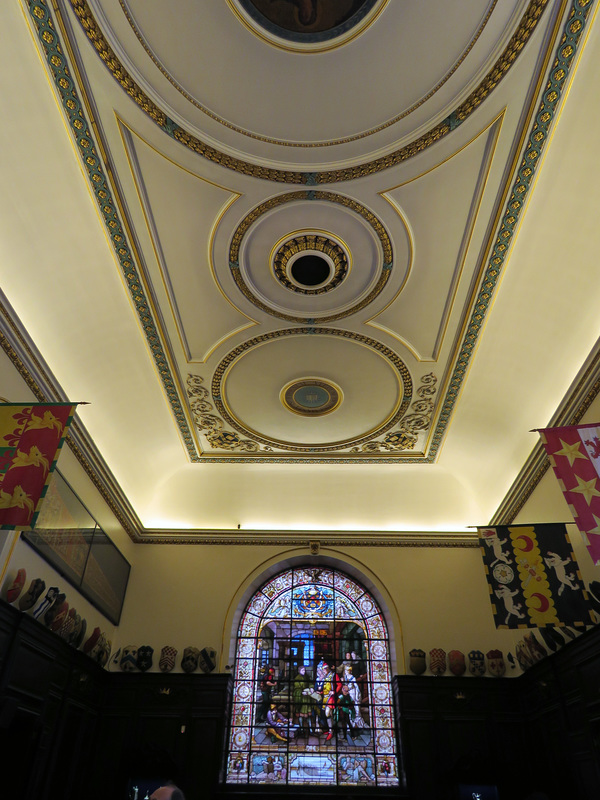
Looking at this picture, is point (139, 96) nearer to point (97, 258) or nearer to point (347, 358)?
point (97, 258)

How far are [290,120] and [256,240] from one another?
1.83m

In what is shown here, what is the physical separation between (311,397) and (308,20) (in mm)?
6613

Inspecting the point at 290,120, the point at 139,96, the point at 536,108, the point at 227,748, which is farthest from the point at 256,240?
the point at 227,748

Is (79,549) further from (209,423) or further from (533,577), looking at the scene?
(533,577)

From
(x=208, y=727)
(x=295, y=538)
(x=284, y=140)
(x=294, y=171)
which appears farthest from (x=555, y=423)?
(x=208, y=727)

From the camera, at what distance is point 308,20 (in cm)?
593

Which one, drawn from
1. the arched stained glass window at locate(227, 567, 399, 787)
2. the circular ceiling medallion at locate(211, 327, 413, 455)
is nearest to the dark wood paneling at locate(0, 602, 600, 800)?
the arched stained glass window at locate(227, 567, 399, 787)

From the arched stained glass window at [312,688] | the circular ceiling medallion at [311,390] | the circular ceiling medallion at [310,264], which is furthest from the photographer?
the arched stained glass window at [312,688]

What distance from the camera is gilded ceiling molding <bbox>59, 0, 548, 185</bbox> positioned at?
572 cm

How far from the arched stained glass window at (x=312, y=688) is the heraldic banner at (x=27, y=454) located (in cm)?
768

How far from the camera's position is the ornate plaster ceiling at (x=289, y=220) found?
19.7 feet

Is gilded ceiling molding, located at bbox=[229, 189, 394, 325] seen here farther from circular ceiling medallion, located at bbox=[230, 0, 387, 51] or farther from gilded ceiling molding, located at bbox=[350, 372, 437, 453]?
gilded ceiling molding, located at bbox=[350, 372, 437, 453]

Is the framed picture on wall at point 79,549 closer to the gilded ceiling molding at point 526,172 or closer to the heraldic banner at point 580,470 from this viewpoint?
the heraldic banner at point 580,470

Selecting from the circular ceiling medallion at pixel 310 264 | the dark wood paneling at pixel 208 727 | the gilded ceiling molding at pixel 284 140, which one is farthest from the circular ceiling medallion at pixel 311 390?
the dark wood paneling at pixel 208 727
